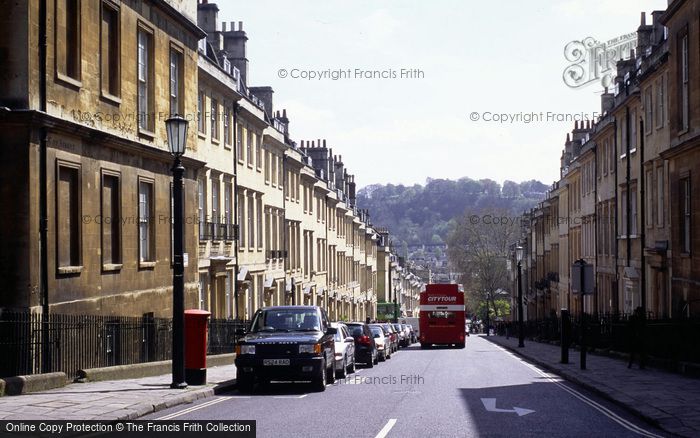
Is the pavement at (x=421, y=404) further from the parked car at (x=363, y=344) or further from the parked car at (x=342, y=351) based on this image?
the parked car at (x=363, y=344)

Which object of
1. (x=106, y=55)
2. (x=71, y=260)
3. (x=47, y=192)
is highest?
(x=106, y=55)

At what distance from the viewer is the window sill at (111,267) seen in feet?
73.8

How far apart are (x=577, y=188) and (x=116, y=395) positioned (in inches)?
1860

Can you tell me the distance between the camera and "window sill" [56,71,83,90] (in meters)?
19.7

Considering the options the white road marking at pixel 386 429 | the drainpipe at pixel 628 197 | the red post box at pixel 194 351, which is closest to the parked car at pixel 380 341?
the drainpipe at pixel 628 197

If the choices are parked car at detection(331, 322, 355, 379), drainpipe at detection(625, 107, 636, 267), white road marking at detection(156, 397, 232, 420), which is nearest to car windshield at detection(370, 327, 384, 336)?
drainpipe at detection(625, 107, 636, 267)

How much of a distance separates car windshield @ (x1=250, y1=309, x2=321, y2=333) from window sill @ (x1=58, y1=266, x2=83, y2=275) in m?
4.04

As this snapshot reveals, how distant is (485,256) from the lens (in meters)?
104

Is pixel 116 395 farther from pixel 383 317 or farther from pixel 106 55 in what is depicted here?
pixel 383 317

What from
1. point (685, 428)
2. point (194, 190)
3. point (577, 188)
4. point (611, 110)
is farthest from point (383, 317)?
point (685, 428)

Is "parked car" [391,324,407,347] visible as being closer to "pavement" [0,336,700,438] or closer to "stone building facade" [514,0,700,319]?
"stone building facade" [514,0,700,319]

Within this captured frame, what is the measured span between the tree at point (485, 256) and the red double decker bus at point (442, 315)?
155ft

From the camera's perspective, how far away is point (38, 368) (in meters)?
17.9

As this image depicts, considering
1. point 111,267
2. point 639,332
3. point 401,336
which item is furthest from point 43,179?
point 401,336
